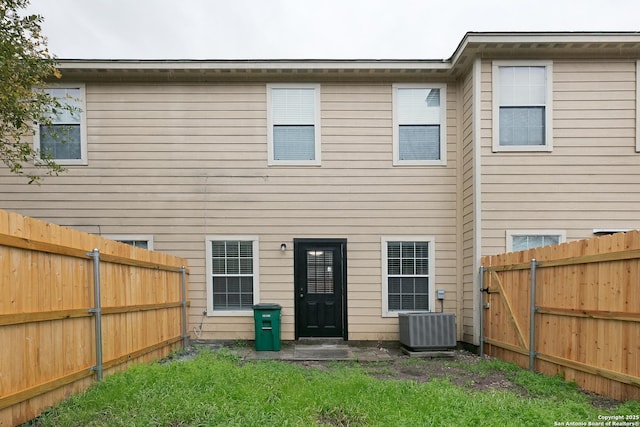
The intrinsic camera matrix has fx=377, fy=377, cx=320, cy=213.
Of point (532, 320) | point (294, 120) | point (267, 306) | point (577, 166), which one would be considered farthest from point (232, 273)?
point (577, 166)

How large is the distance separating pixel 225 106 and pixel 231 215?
2255mm

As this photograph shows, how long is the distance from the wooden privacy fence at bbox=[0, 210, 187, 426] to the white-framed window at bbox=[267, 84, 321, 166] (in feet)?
11.4

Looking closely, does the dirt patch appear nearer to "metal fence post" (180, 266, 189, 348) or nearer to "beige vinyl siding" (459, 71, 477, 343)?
"beige vinyl siding" (459, 71, 477, 343)

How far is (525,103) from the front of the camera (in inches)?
280

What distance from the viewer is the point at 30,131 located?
7.44 m

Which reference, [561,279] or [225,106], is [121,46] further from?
[561,279]

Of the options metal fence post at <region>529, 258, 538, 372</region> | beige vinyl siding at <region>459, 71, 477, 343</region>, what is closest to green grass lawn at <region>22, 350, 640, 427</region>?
metal fence post at <region>529, 258, 538, 372</region>

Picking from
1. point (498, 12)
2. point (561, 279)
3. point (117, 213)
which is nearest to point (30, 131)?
point (117, 213)

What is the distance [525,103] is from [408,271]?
3.91 meters

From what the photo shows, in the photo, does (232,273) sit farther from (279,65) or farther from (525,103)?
(525,103)

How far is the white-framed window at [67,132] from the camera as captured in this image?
7.58 m

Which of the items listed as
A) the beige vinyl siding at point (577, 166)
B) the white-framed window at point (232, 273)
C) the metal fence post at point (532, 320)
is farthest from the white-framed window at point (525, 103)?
the white-framed window at point (232, 273)

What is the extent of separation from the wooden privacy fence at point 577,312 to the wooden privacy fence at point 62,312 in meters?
5.53

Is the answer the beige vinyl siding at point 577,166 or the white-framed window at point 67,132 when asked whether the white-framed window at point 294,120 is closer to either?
the beige vinyl siding at point 577,166
